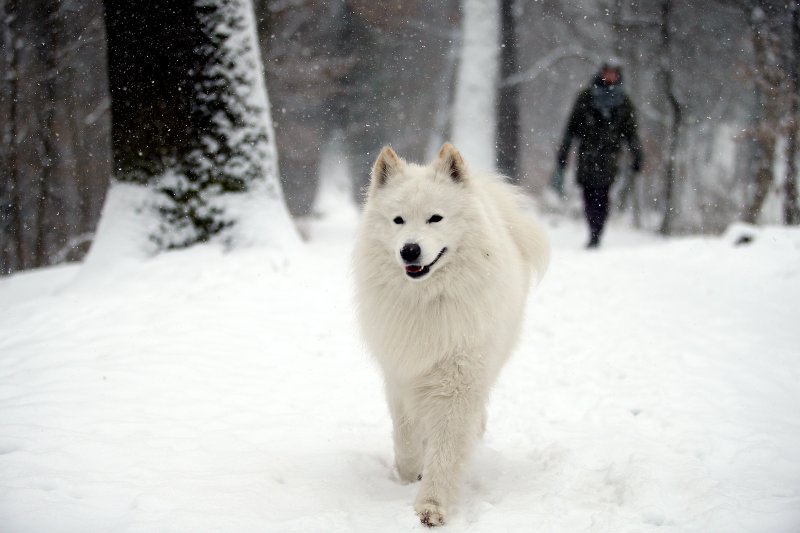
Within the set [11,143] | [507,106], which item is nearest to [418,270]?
[507,106]

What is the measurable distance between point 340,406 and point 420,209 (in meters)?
1.75

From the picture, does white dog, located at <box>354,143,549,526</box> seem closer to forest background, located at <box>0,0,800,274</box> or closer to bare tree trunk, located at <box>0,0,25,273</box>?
forest background, located at <box>0,0,800,274</box>

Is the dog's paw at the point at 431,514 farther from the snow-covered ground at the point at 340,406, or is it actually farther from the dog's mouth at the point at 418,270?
the dog's mouth at the point at 418,270

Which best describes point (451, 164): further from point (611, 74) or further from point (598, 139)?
point (611, 74)

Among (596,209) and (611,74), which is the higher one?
(611,74)

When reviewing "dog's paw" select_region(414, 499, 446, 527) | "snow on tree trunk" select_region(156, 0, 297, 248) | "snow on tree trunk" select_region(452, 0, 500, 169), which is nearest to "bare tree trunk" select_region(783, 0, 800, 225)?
"snow on tree trunk" select_region(452, 0, 500, 169)

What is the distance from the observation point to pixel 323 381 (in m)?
4.41

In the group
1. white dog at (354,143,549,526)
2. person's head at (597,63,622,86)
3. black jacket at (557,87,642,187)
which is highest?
person's head at (597,63,622,86)

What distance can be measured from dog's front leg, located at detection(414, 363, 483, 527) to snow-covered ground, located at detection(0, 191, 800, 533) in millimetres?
116

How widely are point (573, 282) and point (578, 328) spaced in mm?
1420

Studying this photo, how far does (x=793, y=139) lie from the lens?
9.48 meters

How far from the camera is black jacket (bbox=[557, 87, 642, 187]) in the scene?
8.50 metres

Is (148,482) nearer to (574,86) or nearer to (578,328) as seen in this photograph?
(578,328)

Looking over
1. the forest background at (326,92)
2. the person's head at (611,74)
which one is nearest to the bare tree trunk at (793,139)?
the forest background at (326,92)
